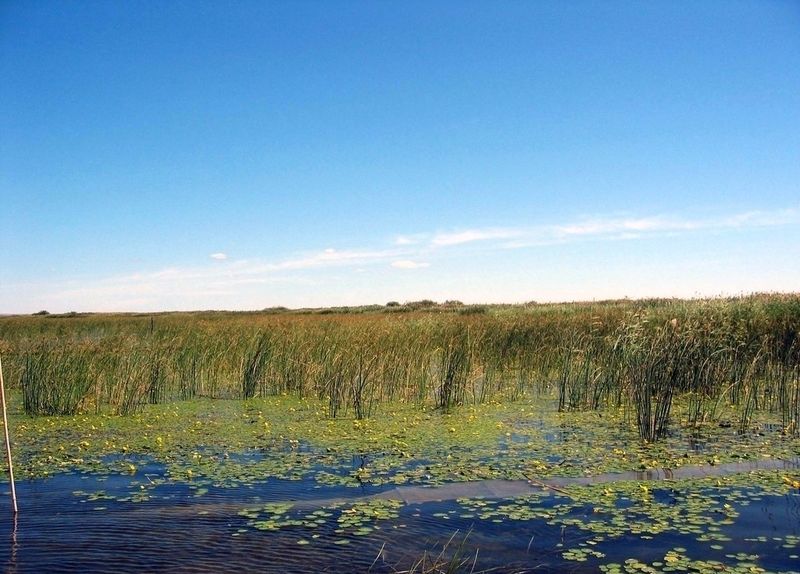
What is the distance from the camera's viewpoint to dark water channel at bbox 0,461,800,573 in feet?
12.0

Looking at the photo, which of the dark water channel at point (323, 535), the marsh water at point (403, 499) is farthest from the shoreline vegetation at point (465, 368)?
the dark water channel at point (323, 535)

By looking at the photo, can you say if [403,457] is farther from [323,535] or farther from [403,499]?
[323,535]

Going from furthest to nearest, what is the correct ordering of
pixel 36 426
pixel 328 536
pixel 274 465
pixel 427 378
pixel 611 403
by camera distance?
pixel 427 378
pixel 611 403
pixel 36 426
pixel 274 465
pixel 328 536

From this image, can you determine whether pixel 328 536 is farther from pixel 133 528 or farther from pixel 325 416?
pixel 325 416

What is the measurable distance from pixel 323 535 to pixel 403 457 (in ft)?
6.64

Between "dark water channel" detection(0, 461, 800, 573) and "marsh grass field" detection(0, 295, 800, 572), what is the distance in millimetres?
17

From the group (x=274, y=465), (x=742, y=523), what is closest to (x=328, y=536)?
(x=274, y=465)

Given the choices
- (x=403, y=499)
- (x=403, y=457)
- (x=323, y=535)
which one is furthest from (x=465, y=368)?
(x=323, y=535)

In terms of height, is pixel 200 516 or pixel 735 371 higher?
pixel 735 371

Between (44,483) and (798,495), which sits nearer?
(798,495)

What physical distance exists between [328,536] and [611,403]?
18.7 ft

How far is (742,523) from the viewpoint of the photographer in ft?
13.5

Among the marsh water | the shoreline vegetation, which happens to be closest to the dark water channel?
the marsh water

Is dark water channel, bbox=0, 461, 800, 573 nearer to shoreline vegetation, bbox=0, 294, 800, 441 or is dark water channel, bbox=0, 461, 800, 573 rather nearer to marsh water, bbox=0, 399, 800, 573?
marsh water, bbox=0, 399, 800, 573
